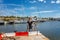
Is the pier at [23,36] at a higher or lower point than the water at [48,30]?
higher

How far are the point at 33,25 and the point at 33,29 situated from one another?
522mm

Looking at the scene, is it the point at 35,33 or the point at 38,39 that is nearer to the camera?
the point at 38,39

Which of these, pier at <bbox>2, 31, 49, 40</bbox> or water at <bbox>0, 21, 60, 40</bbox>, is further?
water at <bbox>0, 21, 60, 40</bbox>

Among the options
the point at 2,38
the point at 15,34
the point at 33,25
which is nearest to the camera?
the point at 2,38

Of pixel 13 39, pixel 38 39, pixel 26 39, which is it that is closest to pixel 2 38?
pixel 13 39

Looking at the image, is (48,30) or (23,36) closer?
(23,36)

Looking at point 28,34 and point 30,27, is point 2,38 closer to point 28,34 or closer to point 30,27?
point 28,34

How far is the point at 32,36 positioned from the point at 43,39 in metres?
1.11

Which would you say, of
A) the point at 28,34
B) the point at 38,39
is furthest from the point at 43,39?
the point at 28,34

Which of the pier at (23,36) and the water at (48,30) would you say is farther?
the water at (48,30)

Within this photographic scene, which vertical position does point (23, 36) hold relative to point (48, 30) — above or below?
above

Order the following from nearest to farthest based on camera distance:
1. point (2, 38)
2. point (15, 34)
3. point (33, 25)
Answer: point (2, 38)
point (15, 34)
point (33, 25)

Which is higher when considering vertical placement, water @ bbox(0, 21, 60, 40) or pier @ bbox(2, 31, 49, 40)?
pier @ bbox(2, 31, 49, 40)

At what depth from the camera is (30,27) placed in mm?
17609
